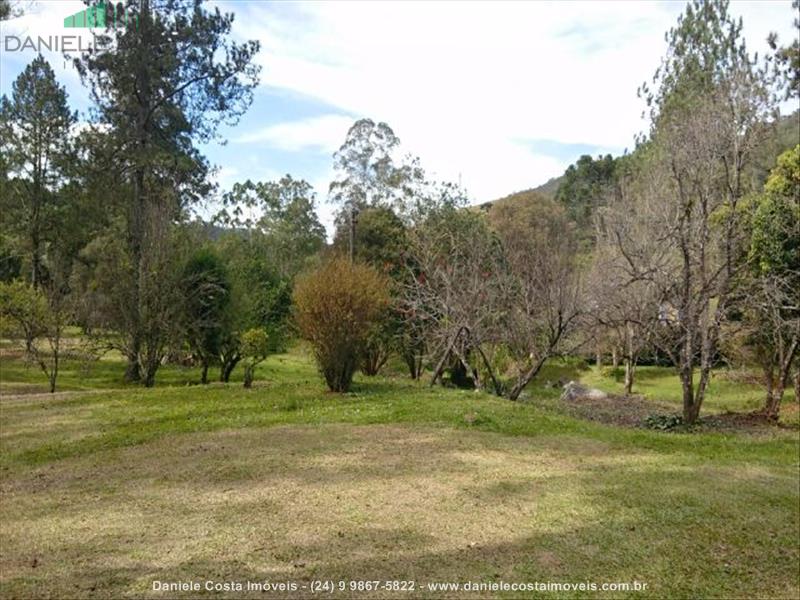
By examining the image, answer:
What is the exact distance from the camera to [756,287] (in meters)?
11.6

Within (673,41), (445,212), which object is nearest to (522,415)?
(445,212)

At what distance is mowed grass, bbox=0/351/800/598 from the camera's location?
4.05 meters

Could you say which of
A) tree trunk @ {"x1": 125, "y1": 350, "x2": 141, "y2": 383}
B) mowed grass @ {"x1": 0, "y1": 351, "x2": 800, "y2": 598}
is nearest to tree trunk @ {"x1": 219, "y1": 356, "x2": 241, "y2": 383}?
tree trunk @ {"x1": 125, "y1": 350, "x2": 141, "y2": 383}

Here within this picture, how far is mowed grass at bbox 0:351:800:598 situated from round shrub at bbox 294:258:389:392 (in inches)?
77.9

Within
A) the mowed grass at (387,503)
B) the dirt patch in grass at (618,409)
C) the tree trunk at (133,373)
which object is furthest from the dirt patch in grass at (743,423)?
the tree trunk at (133,373)

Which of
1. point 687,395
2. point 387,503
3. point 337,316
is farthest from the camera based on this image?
point 337,316

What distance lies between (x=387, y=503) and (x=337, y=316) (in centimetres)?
611

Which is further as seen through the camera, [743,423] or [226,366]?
[226,366]

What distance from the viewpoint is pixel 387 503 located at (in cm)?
524

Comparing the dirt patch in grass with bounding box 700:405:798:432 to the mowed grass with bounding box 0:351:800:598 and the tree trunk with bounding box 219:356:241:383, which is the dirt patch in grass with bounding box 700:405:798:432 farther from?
the tree trunk with bounding box 219:356:241:383

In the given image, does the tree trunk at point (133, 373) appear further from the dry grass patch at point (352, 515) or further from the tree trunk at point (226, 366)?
the dry grass patch at point (352, 515)

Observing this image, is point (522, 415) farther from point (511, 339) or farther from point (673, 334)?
point (511, 339)
